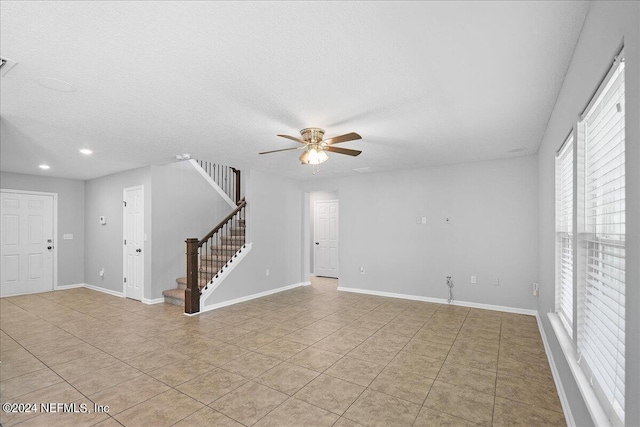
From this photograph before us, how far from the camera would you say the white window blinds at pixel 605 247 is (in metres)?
1.29

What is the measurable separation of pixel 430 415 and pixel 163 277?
5.07 metres

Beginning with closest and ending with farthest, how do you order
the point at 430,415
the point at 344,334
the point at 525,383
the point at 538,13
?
the point at 538,13
the point at 430,415
the point at 525,383
the point at 344,334

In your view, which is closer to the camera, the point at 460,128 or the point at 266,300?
the point at 460,128

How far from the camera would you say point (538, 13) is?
5.49ft

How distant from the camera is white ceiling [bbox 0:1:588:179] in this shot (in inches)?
66.3

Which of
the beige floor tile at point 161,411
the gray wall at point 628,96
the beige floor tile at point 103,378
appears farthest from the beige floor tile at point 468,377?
the beige floor tile at point 103,378

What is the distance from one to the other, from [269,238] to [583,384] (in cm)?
532

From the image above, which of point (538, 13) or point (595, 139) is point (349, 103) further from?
point (595, 139)

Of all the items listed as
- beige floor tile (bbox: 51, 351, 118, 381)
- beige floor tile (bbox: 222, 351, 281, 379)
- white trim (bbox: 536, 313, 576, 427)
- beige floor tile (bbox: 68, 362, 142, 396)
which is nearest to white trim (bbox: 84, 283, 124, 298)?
beige floor tile (bbox: 51, 351, 118, 381)

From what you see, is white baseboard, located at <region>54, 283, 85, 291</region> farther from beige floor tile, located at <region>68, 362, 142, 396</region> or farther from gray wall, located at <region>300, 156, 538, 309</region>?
gray wall, located at <region>300, 156, 538, 309</region>

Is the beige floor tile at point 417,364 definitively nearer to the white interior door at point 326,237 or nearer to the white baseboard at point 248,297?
the white baseboard at point 248,297

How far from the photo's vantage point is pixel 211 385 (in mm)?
2771

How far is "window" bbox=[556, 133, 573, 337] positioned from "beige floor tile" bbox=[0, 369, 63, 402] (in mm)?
4389

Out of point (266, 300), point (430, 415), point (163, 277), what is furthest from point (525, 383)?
point (163, 277)
